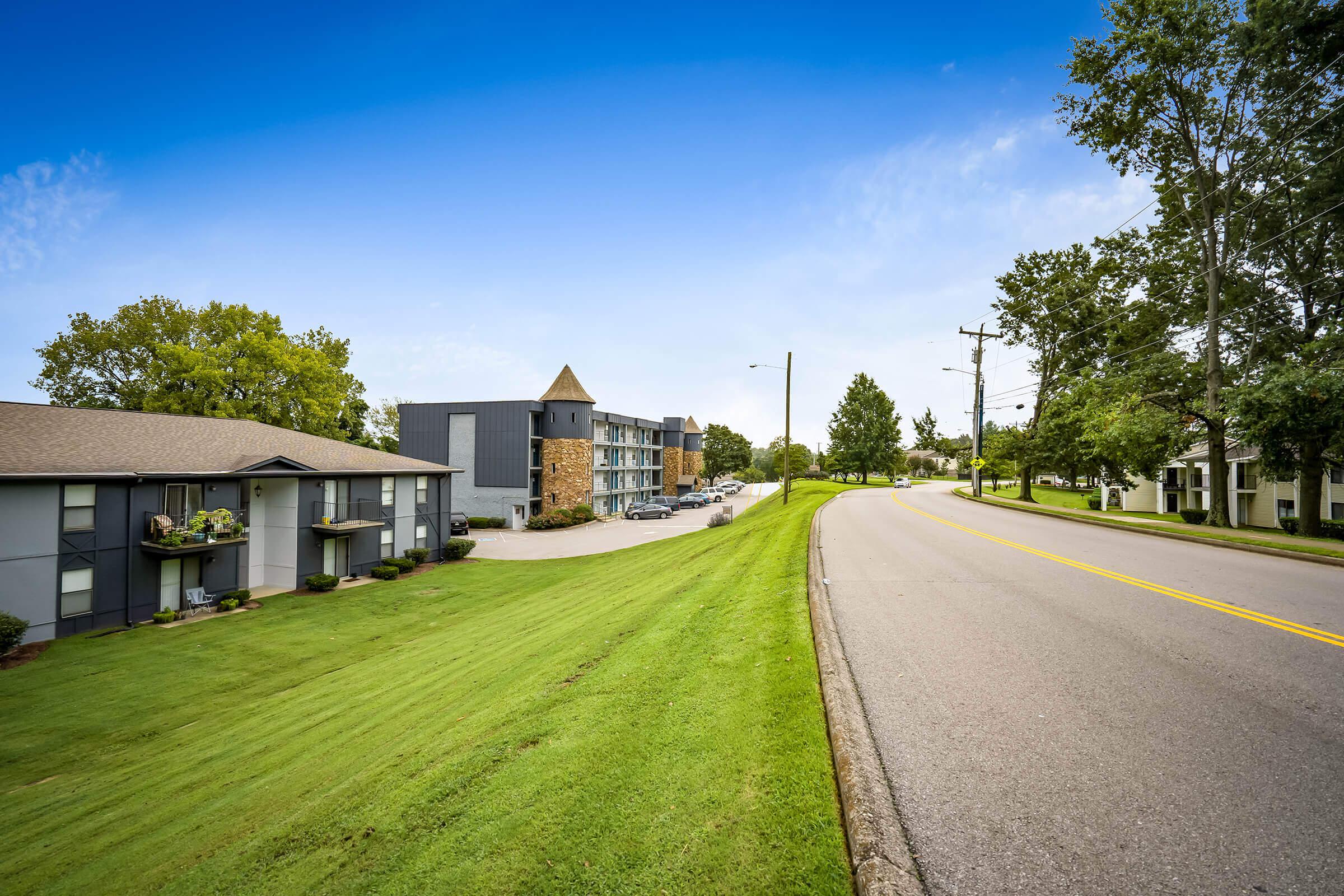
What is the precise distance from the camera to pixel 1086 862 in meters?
2.95

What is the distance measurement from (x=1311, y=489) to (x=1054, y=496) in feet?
122

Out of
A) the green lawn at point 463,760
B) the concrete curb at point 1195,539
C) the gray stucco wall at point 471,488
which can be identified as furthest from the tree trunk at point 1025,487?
the gray stucco wall at point 471,488

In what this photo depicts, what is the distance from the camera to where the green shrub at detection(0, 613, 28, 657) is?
13.7 m

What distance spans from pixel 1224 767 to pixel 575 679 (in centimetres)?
615

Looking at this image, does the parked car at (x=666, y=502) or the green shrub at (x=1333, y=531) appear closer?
the green shrub at (x=1333, y=531)

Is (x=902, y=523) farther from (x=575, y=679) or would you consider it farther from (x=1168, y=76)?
(x=1168, y=76)

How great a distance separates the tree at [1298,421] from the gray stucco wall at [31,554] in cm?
3406

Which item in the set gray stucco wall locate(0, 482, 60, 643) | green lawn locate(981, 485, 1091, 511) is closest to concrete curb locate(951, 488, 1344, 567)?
green lawn locate(981, 485, 1091, 511)

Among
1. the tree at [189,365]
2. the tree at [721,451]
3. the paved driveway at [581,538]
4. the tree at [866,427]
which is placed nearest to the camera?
the paved driveway at [581,538]

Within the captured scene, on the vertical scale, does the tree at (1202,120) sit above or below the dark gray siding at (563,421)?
above

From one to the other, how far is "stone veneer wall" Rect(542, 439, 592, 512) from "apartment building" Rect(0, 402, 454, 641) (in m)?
18.5

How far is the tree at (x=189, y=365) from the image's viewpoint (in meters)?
36.7

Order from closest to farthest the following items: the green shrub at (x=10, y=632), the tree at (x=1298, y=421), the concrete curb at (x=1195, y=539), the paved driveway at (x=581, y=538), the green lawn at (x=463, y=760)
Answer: the green lawn at (x=463, y=760), the concrete curb at (x=1195, y=539), the green shrub at (x=10, y=632), the tree at (x=1298, y=421), the paved driveway at (x=581, y=538)

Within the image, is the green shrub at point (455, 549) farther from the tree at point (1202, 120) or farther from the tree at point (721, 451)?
the tree at point (721, 451)
